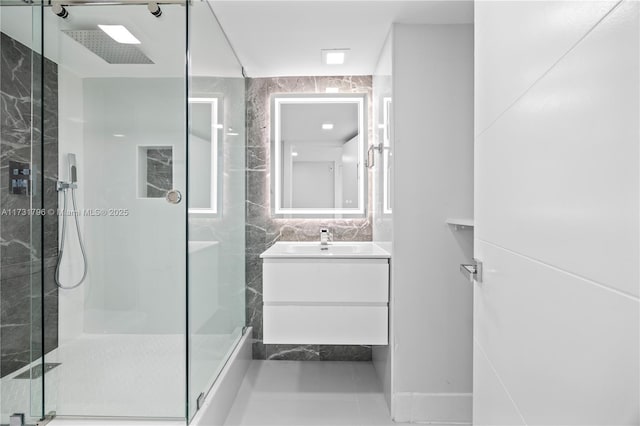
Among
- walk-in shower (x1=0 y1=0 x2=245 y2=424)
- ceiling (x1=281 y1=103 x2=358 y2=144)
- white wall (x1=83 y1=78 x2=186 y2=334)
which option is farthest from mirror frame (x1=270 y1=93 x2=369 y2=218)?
white wall (x1=83 y1=78 x2=186 y2=334)

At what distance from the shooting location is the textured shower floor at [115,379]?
5.10ft

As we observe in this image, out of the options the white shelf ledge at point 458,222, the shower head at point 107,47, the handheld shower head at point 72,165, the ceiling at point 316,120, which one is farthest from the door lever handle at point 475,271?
the ceiling at point 316,120

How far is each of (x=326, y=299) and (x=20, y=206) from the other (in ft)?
5.00

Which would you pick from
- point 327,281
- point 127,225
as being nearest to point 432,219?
point 327,281

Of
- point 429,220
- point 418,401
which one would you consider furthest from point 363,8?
point 418,401

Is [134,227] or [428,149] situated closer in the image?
[134,227]

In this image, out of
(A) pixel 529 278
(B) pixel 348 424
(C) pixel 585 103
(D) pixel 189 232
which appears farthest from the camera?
(B) pixel 348 424

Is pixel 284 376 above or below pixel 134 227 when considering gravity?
below

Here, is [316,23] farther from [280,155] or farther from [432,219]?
[432,219]

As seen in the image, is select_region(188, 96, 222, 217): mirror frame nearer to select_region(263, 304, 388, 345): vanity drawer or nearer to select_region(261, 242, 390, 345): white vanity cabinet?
select_region(261, 242, 390, 345): white vanity cabinet

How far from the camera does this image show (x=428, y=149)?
1.96 meters

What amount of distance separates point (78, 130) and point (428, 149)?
1693 millimetres

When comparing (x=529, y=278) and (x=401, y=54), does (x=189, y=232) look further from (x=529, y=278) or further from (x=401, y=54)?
(x=401, y=54)

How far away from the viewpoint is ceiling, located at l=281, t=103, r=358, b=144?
2740 mm
